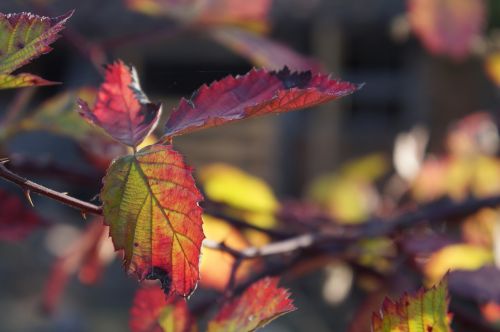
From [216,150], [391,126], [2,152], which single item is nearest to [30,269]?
[216,150]

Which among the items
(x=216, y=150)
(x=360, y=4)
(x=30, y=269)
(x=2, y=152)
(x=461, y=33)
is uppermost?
(x=360, y=4)

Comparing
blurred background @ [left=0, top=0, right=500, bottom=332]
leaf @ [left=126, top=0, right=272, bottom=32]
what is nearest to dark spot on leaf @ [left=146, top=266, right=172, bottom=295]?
leaf @ [left=126, top=0, right=272, bottom=32]

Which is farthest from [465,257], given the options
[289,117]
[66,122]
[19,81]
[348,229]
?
[289,117]

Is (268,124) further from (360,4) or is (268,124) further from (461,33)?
(461,33)

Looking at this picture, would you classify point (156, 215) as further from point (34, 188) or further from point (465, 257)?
point (465, 257)

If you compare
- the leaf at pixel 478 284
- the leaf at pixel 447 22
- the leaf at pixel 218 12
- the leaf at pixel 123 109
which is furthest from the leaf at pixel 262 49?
the leaf at pixel 123 109

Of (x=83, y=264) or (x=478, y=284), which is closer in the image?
(x=478, y=284)

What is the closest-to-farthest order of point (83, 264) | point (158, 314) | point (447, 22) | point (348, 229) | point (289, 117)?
point (158, 314)
point (348, 229)
point (83, 264)
point (447, 22)
point (289, 117)
